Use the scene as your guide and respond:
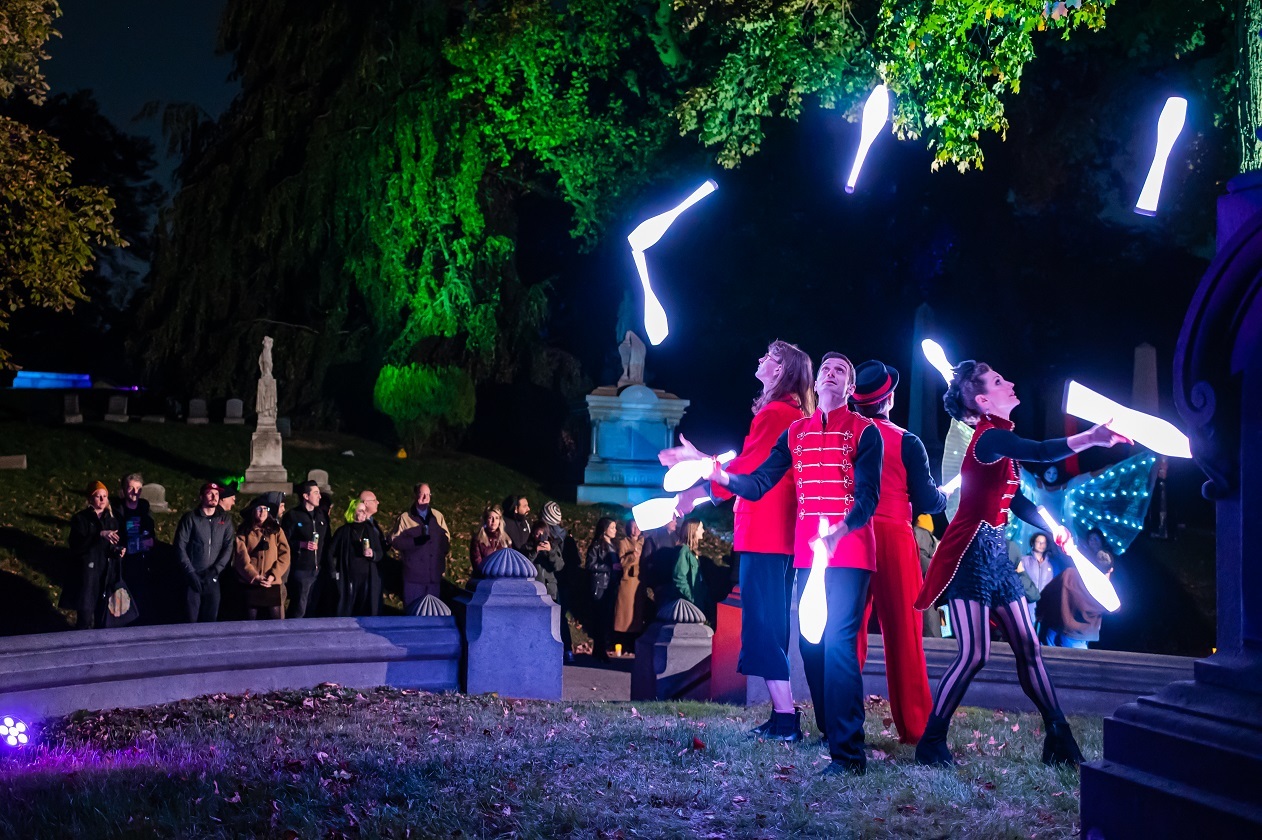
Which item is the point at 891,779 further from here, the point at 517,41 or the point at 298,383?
the point at 298,383

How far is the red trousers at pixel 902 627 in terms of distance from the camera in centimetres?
721

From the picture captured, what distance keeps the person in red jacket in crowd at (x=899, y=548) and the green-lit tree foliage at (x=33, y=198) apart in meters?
11.3

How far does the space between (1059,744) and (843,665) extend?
117 centimetres

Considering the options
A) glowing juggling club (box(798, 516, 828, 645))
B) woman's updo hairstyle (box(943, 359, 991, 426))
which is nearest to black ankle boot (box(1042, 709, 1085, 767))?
glowing juggling club (box(798, 516, 828, 645))

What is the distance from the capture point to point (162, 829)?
495 centimetres

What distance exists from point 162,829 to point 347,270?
65.8 ft

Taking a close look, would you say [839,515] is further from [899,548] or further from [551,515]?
[551,515]

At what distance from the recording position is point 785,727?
284 inches

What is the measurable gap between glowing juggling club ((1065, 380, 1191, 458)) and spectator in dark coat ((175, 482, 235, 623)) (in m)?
9.12

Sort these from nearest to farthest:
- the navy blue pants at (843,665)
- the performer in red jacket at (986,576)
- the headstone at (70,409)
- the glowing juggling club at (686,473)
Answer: the navy blue pants at (843,665)
the performer in red jacket at (986,576)
the glowing juggling club at (686,473)
the headstone at (70,409)

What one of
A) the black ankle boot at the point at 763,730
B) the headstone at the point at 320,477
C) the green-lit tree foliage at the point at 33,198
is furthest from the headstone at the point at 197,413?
the black ankle boot at the point at 763,730

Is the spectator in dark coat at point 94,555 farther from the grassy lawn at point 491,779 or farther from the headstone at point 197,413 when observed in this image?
the headstone at point 197,413

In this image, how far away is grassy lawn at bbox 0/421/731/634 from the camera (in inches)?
605

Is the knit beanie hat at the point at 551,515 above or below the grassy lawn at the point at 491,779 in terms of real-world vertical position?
above
